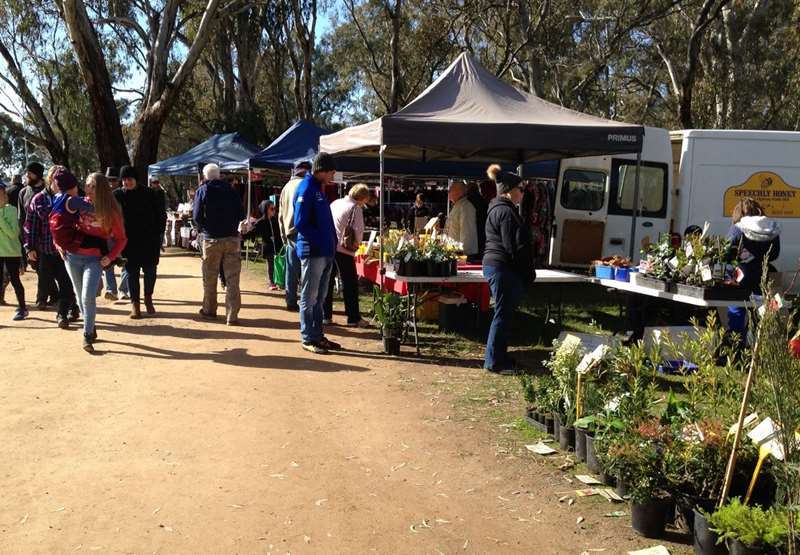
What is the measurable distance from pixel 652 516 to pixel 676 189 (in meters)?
8.60

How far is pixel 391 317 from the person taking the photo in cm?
721

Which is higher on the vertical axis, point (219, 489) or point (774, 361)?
point (774, 361)

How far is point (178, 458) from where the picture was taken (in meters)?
4.35

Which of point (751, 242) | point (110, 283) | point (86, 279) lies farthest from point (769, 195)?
point (110, 283)

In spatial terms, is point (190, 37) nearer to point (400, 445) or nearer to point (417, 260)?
point (417, 260)

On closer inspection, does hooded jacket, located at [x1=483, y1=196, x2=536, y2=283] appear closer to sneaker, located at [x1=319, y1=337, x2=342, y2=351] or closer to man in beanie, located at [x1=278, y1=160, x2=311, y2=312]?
sneaker, located at [x1=319, y1=337, x2=342, y2=351]

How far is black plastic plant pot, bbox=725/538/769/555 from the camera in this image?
9.42ft

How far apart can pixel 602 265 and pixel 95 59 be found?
1489 centimetres

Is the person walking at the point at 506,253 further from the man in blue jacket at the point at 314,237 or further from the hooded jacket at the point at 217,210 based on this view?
the hooded jacket at the point at 217,210

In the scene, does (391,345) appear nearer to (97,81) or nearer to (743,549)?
(743,549)

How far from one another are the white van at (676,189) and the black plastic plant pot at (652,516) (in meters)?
7.57

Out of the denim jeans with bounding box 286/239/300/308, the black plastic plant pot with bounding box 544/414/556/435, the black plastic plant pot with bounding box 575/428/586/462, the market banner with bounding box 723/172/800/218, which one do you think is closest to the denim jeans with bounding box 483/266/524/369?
the black plastic plant pot with bounding box 544/414/556/435

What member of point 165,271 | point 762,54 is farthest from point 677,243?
point 762,54

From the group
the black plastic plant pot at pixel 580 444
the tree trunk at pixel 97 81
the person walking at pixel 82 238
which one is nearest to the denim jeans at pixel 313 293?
the person walking at pixel 82 238
